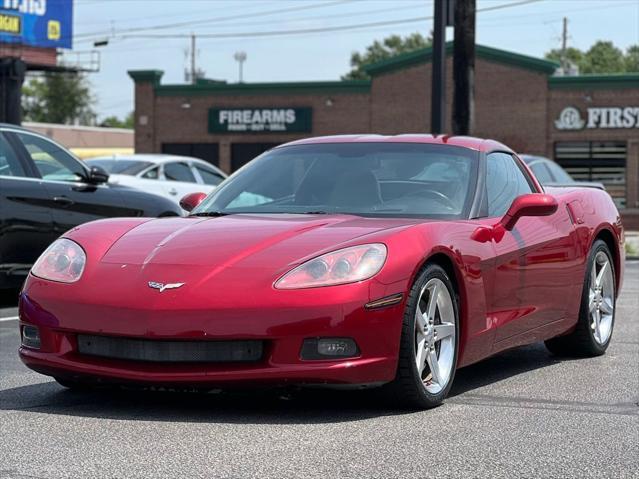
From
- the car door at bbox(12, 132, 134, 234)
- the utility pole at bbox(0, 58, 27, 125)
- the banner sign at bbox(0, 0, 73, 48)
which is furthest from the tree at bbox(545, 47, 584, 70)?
the car door at bbox(12, 132, 134, 234)

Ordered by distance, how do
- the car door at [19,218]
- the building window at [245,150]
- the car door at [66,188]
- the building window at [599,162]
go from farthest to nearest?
the building window at [245,150], the building window at [599,162], the car door at [66,188], the car door at [19,218]

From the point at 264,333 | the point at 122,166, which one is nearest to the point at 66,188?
the point at 264,333

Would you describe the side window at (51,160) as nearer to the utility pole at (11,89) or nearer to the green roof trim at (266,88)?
the utility pole at (11,89)

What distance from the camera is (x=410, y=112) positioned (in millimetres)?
45500

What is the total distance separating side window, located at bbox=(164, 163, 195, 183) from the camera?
17953mm

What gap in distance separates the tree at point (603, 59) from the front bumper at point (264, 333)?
11359 centimetres

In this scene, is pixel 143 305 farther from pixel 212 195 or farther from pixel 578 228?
pixel 578 228

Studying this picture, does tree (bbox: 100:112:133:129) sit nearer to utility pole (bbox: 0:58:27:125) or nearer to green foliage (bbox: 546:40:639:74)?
green foliage (bbox: 546:40:639:74)

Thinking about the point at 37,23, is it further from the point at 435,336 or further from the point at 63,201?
the point at 435,336

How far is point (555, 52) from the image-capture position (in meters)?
129

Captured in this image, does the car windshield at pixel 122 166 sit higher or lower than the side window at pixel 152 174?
higher

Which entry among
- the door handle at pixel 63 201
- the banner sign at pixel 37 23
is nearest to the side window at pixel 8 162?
the door handle at pixel 63 201

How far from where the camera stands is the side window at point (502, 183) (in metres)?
7.05

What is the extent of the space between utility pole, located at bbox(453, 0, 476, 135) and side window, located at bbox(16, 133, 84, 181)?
1057 centimetres
